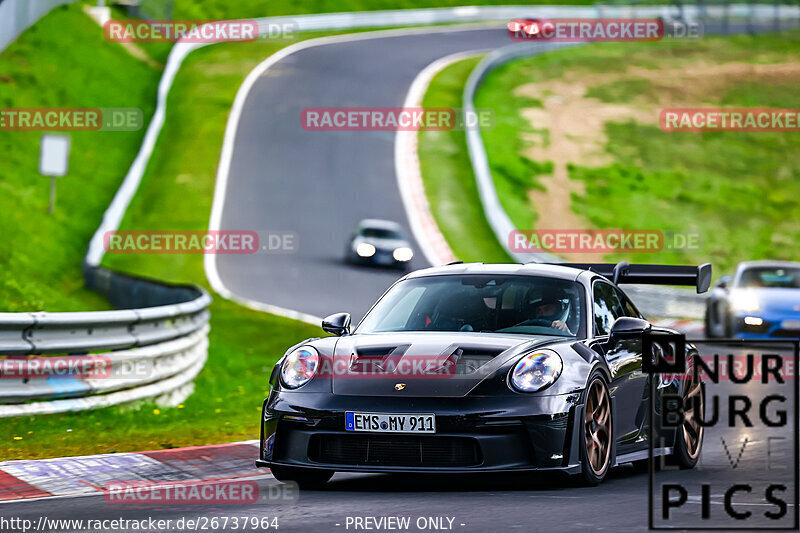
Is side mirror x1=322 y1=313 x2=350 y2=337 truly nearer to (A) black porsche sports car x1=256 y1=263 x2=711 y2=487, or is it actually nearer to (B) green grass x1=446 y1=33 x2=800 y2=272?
(A) black porsche sports car x1=256 y1=263 x2=711 y2=487

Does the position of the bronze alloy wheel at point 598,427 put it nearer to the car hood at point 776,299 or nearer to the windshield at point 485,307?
the windshield at point 485,307

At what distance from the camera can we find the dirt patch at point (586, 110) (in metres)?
39.8

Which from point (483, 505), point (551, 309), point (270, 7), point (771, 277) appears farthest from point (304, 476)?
point (270, 7)

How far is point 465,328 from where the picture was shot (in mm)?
9031

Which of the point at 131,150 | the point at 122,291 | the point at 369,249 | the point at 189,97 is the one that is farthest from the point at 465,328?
the point at 189,97

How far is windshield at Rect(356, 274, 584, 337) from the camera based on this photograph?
9031mm

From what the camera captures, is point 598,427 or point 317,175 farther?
point 317,175

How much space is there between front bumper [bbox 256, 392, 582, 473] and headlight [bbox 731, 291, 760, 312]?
12806mm

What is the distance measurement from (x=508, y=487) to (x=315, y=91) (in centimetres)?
3916

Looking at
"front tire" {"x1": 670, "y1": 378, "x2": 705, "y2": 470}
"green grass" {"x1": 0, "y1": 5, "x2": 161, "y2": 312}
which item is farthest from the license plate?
"green grass" {"x1": 0, "y1": 5, "x2": 161, "y2": 312}

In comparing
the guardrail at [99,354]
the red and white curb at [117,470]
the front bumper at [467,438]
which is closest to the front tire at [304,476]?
the front bumper at [467,438]

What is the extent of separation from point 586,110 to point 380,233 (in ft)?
67.3

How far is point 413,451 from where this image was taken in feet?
26.0

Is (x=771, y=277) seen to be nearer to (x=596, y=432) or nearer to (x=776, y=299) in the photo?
(x=776, y=299)
